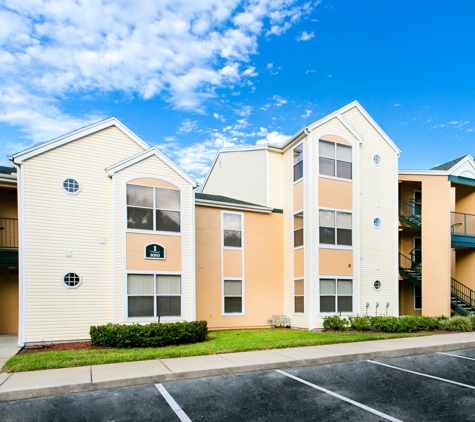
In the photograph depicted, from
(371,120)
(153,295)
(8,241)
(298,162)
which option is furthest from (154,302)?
(371,120)

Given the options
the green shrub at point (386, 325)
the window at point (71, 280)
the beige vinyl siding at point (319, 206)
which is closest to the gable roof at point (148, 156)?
the window at point (71, 280)

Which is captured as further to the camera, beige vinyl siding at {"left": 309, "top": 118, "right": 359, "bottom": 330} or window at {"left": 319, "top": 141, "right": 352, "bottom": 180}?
window at {"left": 319, "top": 141, "right": 352, "bottom": 180}

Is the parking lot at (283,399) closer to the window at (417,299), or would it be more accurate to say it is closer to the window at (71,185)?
the window at (71,185)

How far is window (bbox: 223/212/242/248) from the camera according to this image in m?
16.6

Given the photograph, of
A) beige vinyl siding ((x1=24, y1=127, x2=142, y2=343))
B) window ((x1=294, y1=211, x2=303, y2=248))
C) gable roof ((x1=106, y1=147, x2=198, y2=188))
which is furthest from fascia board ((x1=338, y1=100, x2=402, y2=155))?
beige vinyl siding ((x1=24, y1=127, x2=142, y2=343))

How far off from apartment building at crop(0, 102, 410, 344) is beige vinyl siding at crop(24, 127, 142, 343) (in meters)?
0.03

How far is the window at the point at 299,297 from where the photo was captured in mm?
16188

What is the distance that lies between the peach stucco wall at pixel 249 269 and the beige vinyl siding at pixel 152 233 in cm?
158

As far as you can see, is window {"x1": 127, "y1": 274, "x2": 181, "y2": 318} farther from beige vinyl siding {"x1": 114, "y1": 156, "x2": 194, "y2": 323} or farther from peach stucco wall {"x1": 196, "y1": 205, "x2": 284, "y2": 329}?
peach stucco wall {"x1": 196, "y1": 205, "x2": 284, "y2": 329}

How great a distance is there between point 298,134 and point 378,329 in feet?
28.3

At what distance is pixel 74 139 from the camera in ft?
44.0

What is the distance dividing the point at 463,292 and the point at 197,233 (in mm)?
14406

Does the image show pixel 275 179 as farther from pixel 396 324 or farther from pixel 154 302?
pixel 154 302

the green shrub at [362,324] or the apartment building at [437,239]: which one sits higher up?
the apartment building at [437,239]
